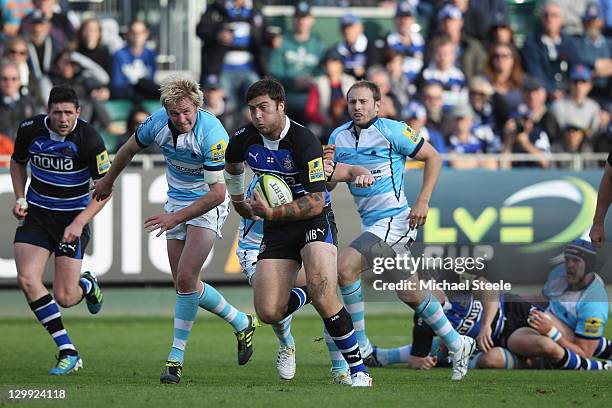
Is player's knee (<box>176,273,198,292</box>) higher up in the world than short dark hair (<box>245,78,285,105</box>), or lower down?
lower down

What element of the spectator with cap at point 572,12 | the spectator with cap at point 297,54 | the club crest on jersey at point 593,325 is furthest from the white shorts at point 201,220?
the spectator with cap at point 572,12

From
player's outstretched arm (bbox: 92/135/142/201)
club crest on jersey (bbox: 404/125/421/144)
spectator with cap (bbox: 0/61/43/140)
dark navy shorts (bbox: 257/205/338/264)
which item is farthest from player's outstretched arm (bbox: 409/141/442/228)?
spectator with cap (bbox: 0/61/43/140)

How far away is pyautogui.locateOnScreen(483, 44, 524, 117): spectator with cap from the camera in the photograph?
18.8 m

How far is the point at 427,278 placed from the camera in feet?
35.7

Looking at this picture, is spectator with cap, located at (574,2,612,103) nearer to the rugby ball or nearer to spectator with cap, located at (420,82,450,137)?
spectator with cap, located at (420,82,450,137)

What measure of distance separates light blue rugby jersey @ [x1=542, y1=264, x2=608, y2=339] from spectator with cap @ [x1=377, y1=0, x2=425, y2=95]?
7.67m

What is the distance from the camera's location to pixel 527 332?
36.4ft

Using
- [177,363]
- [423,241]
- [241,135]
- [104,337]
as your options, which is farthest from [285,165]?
[423,241]

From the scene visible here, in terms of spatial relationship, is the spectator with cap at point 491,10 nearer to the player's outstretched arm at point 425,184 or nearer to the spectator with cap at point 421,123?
the spectator with cap at point 421,123

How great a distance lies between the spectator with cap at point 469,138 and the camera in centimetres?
1705

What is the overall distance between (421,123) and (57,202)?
301 inches

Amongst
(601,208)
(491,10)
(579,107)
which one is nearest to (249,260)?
(601,208)

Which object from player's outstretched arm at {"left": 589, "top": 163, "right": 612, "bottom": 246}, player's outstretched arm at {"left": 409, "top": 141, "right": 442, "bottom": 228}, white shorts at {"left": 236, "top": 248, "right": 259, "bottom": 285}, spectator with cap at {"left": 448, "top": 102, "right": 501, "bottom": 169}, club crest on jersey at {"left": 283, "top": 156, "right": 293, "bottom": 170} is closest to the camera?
club crest on jersey at {"left": 283, "top": 156, "right": 293, "bottom": 170}

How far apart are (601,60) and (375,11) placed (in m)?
3.94
